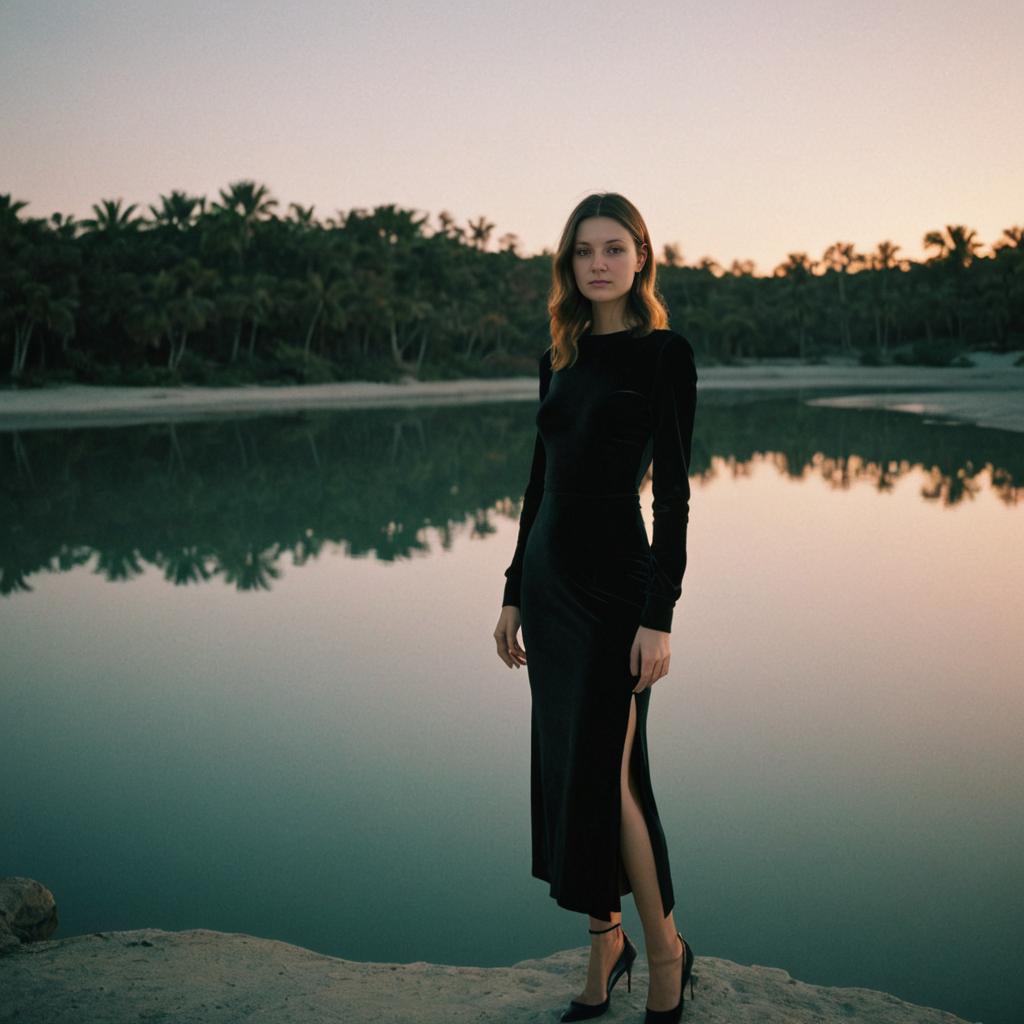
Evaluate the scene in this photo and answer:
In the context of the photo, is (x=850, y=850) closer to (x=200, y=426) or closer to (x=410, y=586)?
(x=410, y=586)

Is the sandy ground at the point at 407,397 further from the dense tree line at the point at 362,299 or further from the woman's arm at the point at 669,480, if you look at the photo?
the woman's arm at the point at 669,480

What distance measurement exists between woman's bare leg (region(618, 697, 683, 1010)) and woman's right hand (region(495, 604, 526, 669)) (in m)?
0.45

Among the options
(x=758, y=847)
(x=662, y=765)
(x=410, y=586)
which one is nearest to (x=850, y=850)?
(x=758, y=847)

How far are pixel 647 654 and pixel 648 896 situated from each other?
0.63 metres

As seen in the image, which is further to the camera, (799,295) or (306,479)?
(799,295)

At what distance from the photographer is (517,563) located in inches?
110

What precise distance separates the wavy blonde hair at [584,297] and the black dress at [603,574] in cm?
5

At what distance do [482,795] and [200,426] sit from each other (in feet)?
77.0

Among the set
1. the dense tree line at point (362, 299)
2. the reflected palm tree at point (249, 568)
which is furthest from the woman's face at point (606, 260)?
the dense tree line at point (362, 299)

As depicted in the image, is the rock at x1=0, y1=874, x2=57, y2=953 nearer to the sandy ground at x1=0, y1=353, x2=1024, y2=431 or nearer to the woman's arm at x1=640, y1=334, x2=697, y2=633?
the woman's arm at x1=640, y1=334, x2=697, y2=633

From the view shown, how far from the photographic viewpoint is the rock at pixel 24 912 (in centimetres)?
314

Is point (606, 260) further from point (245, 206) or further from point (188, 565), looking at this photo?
point (245, 206)

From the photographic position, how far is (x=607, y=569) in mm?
2463

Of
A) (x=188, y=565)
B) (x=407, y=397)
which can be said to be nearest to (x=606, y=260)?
(x=188, y=565)
